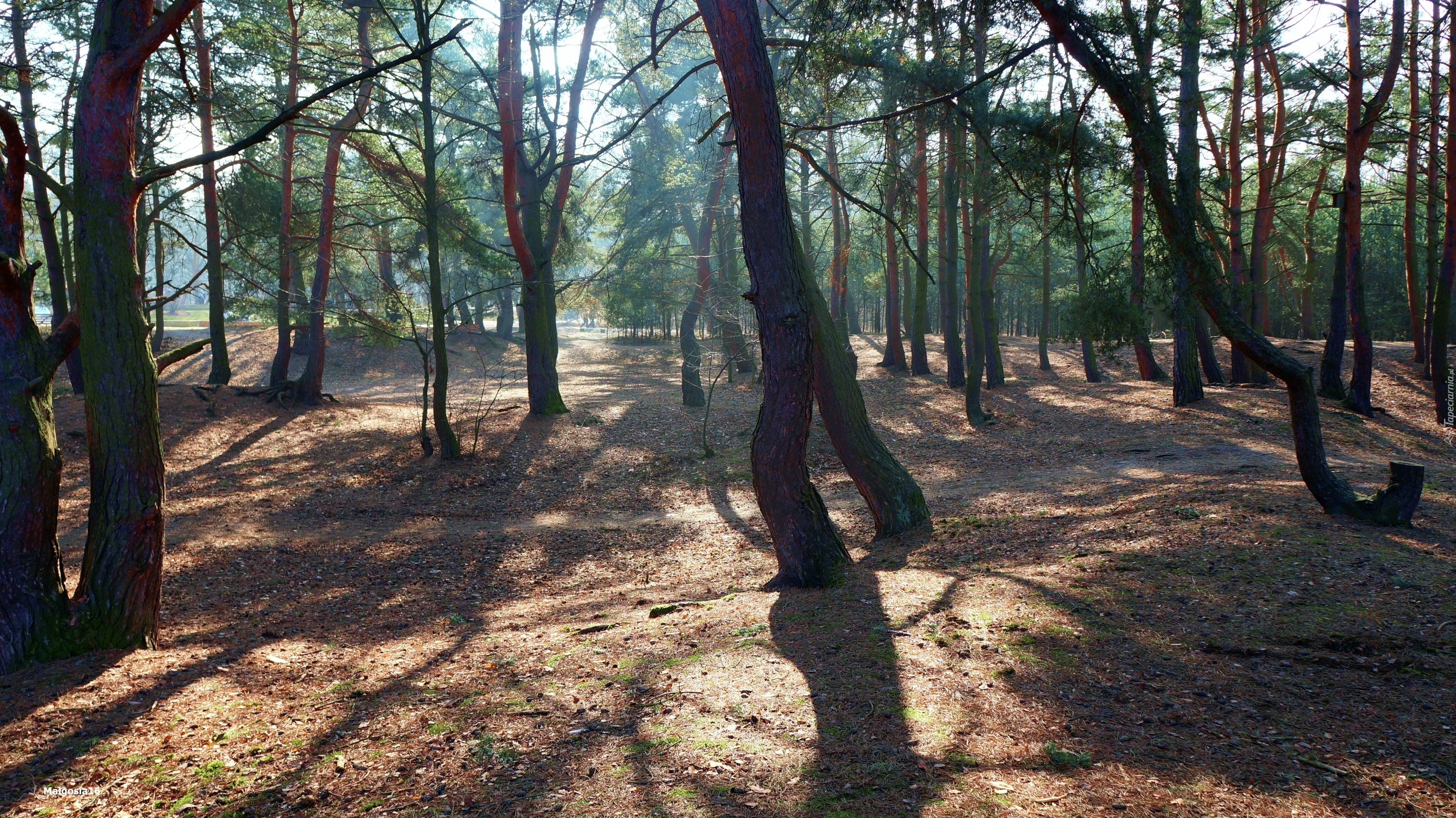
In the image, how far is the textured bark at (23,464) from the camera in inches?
192

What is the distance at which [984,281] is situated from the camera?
61.4 ft

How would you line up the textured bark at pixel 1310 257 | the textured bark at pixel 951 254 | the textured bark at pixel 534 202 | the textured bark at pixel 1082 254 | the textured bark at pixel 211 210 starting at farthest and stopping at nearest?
the textured bark at pixel 1310 257 < the textured bark at pixel 951 254 < the textured bark at pixel 534 202 < the textured bark at pixel 211 210 < the textured bark at pixel 1082 254

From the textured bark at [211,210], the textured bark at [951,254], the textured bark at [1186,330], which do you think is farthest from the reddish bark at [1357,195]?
the textured bark at [211,210]

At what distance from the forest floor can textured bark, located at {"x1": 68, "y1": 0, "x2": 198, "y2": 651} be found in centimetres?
48

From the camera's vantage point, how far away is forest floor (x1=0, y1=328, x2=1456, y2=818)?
3.31 m

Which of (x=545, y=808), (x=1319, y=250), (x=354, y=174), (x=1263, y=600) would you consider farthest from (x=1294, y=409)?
(x=1319, y=250)

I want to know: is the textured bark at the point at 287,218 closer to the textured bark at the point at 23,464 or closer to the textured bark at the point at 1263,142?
the textured bark at the point at 23,464

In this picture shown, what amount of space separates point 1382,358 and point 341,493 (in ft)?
85.4

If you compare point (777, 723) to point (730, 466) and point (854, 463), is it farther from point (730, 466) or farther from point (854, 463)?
point (730, 466)

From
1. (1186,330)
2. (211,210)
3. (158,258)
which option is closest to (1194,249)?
(1186,330)

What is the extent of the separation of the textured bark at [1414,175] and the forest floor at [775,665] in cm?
912

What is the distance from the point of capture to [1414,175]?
17953 millimetres

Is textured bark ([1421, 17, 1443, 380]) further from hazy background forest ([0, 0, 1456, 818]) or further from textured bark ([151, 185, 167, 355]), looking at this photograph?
textured bark ([151, 185, 167, 355])

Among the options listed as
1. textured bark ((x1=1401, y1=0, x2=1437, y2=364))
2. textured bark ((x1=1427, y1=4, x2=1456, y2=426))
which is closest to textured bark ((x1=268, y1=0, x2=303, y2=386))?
textured bark ((x1=1401, y1=0, x2=1437, y2=364))
